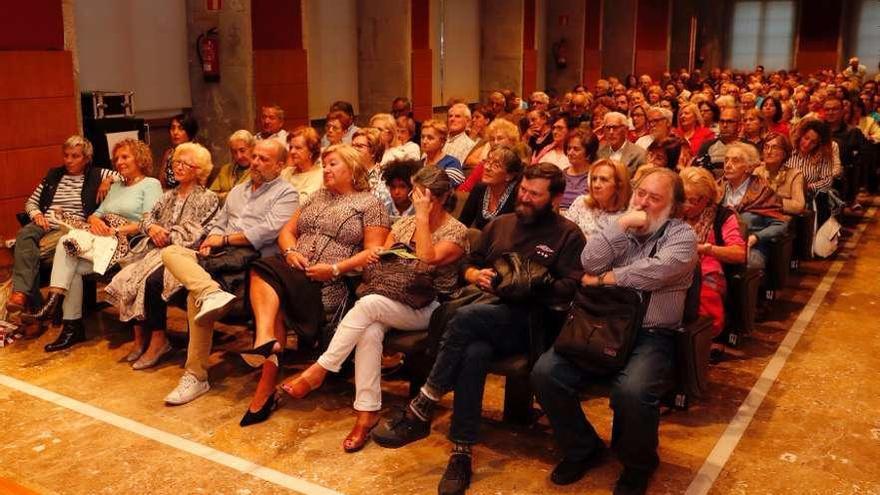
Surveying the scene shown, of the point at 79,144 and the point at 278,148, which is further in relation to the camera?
the point at 79,144

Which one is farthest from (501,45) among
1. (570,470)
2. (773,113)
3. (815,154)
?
(570,470)

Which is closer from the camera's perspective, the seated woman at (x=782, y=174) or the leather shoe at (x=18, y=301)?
the leather shoe at (x=18, y=301)

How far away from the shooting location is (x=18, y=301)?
5199 millimetres

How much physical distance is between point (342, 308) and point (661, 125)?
351cm

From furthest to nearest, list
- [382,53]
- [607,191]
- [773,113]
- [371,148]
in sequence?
[382,53] < [773,113] < [371,148] < [607,191]

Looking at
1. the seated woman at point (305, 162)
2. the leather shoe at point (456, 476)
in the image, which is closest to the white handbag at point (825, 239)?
the seated woman at point (305, 162)

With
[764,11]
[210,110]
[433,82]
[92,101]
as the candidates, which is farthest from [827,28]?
[92,101]

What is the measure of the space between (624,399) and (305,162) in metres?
2.90

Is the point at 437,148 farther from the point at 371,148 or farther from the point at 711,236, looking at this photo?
the point at 711,236

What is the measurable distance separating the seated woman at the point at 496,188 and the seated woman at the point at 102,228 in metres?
1.96

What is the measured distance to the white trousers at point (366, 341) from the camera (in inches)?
155

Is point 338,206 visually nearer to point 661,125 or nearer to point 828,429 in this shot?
point 828,429

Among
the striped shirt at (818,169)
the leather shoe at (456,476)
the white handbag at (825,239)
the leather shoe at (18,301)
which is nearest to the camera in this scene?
the leather shoe at (456,476)

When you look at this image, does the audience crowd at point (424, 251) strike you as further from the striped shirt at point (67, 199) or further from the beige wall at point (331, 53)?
the beige wall at point (331, 53)
